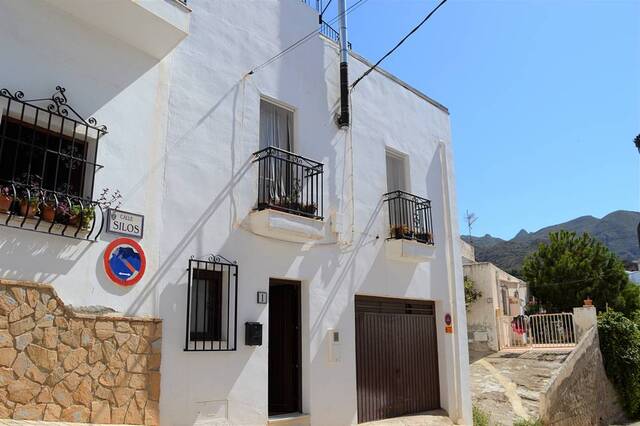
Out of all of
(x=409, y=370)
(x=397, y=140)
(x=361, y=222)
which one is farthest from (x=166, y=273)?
(x=397, y=140)

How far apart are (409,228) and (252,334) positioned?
420 centimetres

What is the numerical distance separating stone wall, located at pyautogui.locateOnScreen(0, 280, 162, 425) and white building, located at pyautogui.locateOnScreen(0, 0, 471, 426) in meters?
0.18

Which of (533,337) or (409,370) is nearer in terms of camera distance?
(409,370)

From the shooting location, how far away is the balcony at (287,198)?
778 centimetres

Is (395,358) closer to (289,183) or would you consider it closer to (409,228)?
(409,228)

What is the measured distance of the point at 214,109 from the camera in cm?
771

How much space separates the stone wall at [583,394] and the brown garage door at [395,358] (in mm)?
3869

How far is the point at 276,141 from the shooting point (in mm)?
8789

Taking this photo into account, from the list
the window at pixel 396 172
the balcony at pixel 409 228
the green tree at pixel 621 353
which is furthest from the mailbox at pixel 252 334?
the green tree at pixel 621 353

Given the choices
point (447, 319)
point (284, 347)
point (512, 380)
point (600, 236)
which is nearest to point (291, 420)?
point (284, 347)

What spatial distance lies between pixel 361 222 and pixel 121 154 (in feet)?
15.0

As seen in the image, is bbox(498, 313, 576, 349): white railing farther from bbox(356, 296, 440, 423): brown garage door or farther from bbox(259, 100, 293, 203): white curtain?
bbox(259, 100, 293, 203): white curtain

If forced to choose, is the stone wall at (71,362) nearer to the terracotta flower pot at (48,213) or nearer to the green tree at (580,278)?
the terracotta flower pot at (48,213)

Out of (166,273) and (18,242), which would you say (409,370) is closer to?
(166,273)
